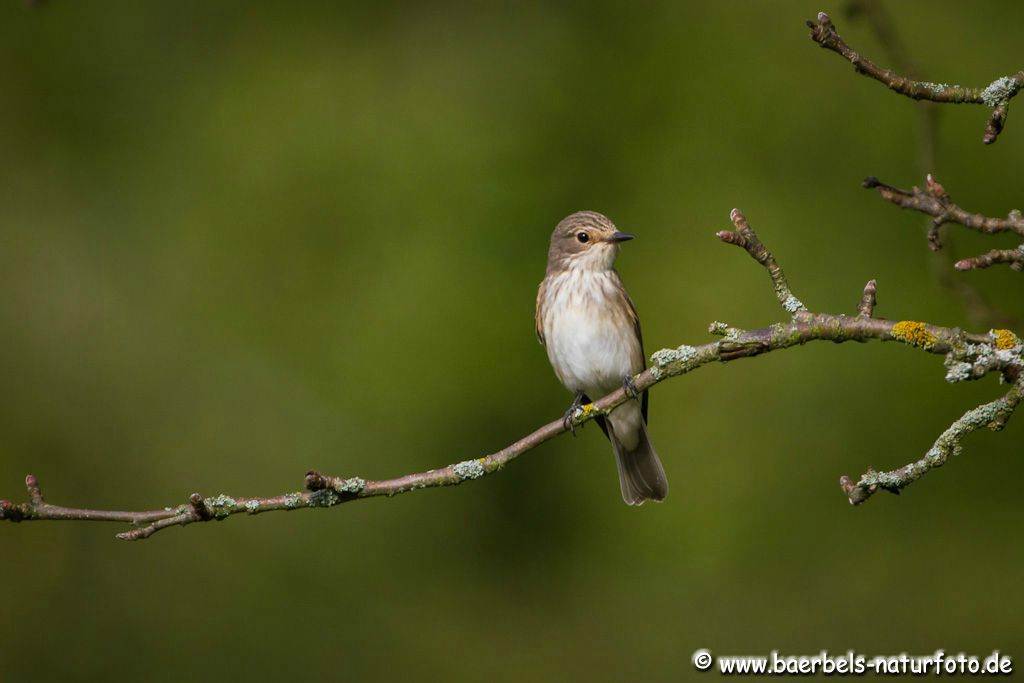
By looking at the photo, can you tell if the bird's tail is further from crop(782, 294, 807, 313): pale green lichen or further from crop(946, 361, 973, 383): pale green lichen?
crop(946, 361, 973, 383): pale green lichen

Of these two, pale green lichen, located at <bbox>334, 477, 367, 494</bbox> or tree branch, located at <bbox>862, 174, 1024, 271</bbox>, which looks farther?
pale green lichen, located at <bbox>334, 477, 367, 494</bbox>

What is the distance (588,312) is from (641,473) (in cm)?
115

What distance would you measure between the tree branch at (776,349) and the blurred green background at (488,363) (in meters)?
4.10

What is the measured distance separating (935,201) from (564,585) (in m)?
5.51

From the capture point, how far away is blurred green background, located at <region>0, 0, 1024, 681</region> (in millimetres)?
7840

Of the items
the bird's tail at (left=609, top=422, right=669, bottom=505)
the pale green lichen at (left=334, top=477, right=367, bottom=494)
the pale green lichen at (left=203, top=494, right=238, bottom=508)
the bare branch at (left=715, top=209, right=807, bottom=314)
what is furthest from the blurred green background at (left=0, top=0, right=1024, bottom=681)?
the pale green lichen at (left=203, top=494, right=238, bottom=508)

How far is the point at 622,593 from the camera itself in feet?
27.0

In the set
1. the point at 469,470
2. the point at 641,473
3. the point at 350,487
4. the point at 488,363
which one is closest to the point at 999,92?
the point at 469,470

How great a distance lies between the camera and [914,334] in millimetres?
3477

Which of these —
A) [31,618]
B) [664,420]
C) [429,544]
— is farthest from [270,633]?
[664,420]

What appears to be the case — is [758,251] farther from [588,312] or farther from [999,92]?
[588,312]

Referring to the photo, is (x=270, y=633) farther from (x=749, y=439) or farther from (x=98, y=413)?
(x=749, y=439)

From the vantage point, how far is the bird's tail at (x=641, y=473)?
6680 mm

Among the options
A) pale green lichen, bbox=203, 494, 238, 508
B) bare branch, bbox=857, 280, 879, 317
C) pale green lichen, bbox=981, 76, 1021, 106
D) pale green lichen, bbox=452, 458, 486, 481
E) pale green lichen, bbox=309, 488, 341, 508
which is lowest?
pale green lichen, bbox=203, 494, 238, 508
